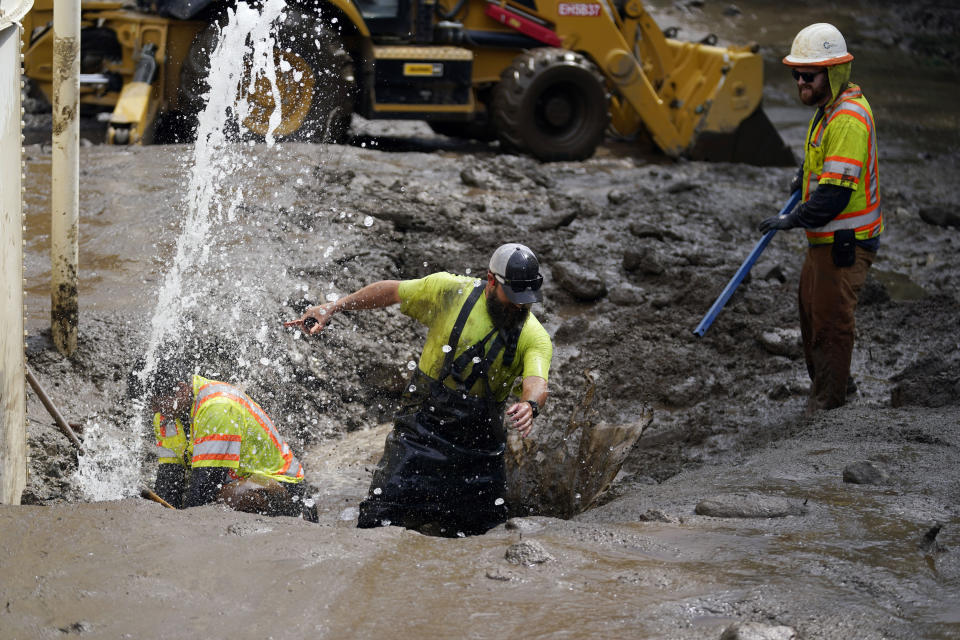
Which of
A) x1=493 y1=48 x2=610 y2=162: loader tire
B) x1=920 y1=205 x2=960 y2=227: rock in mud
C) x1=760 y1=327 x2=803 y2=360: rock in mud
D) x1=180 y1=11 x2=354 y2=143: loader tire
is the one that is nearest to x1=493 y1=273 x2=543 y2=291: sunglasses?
x1=760 y1=327 x2=803 y2=360: rock in mud

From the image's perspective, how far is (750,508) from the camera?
422cm

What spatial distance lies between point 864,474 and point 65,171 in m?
4.27

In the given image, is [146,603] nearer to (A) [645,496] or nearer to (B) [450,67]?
(A) [645,496]

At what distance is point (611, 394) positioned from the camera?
6.90m

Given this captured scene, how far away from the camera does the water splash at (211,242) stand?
5.53m

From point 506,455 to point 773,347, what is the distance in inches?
96.4

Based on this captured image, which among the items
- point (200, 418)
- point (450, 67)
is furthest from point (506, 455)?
point (450, 67)

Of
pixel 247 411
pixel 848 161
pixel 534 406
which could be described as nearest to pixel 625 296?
pixel 848 161

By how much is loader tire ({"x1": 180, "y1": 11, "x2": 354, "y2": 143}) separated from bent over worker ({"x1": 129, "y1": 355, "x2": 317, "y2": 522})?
18.5ft

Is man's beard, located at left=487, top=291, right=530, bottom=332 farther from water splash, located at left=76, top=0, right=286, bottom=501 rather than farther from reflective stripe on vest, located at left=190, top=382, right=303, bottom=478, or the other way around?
water splash, located at left=76, top=0, right=286, bottom=501

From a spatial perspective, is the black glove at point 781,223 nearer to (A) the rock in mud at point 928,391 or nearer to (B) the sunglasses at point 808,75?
(B) the sunglasses at point 808,75

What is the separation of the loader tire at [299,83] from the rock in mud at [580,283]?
11.5 ft

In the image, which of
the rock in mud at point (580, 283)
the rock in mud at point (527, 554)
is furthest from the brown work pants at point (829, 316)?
the rock in mud at point (527, 554)

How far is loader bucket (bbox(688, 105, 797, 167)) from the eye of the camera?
11922 mm
